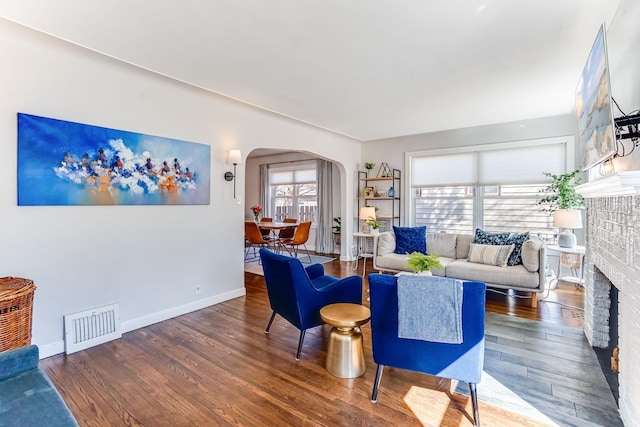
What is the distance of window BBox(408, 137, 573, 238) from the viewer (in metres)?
5.23

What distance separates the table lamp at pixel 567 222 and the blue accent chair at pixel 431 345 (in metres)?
3.21

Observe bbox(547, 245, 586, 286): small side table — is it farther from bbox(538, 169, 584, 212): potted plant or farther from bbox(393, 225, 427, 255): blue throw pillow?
bbox(393, 225, 427, 255): blue throw pillow

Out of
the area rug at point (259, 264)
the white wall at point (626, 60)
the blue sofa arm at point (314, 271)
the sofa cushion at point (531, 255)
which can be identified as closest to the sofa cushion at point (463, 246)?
the sofa cushion at point (531, 255)

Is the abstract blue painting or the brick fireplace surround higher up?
the abstract blue painting

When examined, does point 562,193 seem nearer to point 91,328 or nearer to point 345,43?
point 345,43

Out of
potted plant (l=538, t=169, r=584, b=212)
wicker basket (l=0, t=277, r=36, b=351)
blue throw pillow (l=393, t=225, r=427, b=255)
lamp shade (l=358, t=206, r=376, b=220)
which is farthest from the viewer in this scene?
lamp shade (l=358, t=206, r=376, b=220)

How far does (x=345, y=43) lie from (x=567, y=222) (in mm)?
3646

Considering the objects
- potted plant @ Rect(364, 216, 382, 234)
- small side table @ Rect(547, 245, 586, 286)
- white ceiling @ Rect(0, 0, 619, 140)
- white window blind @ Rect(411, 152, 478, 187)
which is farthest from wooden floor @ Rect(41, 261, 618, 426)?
white window blind @ Rect(411, 152, 478, 187)

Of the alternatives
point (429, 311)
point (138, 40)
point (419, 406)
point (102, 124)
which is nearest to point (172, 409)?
point (419, 406)

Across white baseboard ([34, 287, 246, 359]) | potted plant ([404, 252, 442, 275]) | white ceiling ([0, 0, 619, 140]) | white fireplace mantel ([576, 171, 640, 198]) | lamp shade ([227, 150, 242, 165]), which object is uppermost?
white ceiling ([0, 0, 619, 140])

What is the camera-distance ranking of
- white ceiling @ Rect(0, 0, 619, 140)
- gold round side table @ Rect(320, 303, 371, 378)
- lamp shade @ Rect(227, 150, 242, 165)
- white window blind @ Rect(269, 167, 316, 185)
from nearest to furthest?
white ceiling @ Rect(0, 0, 619, 140)
gold round side table @ Rect(320, 303, 371, 378)
lamp shade @ Rect(227, 150, 242, 165)
white window blind @ Rect(269, 167, 316, 185)

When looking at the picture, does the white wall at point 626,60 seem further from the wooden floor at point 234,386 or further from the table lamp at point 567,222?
the table lamp at point 567,222

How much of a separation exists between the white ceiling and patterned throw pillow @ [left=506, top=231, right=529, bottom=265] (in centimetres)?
176

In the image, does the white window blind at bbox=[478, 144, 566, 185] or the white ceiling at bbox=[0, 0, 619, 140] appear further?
the white window blind at bbox=[478, 144, 566, 185]
